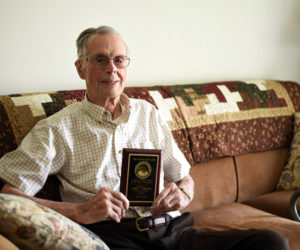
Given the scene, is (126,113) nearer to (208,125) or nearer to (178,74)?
(208,125)

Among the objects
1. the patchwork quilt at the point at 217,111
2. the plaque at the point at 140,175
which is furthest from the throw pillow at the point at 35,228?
the patchwork quilt at the point at 217,111

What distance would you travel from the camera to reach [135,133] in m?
1.66

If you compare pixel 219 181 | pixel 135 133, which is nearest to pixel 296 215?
pixel 219 181

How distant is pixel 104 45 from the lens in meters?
1.58

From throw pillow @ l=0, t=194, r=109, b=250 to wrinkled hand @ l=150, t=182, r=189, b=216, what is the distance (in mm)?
380

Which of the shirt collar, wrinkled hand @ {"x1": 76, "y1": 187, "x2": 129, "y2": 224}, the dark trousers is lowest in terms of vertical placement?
the dark trousers

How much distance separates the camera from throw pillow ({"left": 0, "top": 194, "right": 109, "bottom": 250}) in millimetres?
1009

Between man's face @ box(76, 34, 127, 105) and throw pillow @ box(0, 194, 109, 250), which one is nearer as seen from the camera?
throw pillow @ box(0, 194, 109, 250)

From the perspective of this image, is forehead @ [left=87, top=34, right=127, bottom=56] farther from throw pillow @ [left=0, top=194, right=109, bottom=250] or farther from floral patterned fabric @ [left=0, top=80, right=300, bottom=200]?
throw pillow @ [left=0, top=194, right=109, bottom=250]

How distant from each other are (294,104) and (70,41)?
4.76 feet

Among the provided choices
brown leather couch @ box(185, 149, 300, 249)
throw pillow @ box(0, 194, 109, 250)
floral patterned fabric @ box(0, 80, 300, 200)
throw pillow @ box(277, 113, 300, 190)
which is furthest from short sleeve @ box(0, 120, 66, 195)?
throw pillow @ box(277, 113, 300, 190)

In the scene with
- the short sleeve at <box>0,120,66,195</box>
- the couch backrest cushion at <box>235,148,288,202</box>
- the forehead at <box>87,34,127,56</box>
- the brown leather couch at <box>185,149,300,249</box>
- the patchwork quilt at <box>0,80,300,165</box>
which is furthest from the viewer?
the couch backrest cushion at <box>235,148,288,202</box>

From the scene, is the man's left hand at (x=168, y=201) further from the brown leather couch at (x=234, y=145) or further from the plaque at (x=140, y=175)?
the brown leather couch at (x=234, y=145)

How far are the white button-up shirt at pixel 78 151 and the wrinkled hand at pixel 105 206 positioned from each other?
177mm
